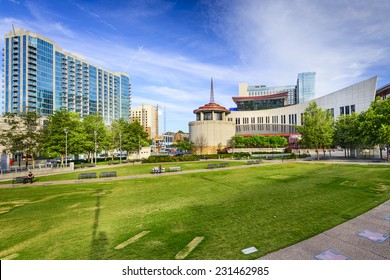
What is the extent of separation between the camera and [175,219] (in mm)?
10938

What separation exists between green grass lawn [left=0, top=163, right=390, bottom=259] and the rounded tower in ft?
226

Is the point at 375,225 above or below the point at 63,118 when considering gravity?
below

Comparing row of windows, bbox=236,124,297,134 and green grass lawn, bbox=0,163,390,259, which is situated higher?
row of windows, bbox=236,124,297,134

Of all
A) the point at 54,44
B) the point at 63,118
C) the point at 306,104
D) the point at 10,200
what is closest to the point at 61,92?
the point at 54,44

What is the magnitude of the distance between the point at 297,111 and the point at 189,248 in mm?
104760

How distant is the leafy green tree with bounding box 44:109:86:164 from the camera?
1636 inches

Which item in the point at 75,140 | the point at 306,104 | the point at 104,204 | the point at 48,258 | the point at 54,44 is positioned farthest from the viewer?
the point at 54,44

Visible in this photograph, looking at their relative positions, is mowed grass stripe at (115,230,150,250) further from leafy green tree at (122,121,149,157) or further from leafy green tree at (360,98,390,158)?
leafy green tree at (122,121,149,157)

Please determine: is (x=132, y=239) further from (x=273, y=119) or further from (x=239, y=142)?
(x=273, y=119)

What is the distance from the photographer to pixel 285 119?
4097 inches

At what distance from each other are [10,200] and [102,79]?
14023 centimetres

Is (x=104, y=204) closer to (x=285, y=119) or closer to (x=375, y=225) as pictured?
(x=375, y=225)

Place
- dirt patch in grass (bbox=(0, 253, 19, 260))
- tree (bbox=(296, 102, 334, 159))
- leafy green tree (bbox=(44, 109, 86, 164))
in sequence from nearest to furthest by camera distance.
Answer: dirt patch in grass (bbox=(0, 253, 19, 260)), leafy green tree (bbox=(44, 109, 86, 164)), tree (bbox=(296, 102, 334, 159))

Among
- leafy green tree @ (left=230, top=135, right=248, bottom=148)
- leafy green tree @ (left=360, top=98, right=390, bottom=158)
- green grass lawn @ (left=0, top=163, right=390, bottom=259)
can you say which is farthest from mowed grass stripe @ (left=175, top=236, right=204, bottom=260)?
leafy green tree @ (left=230, top=135, right=248, bottom=148)
